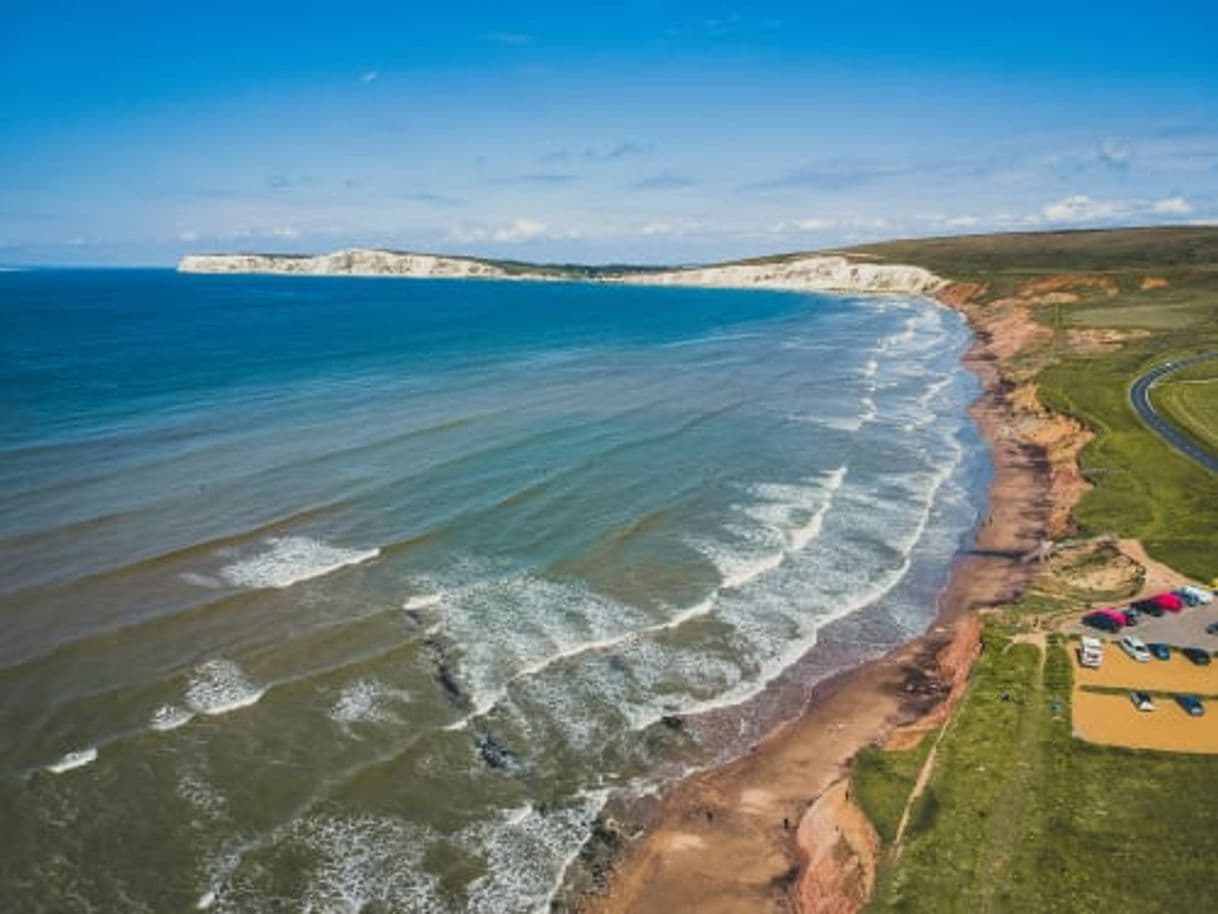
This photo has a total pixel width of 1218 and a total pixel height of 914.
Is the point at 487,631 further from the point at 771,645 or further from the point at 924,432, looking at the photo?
the point at 924,432

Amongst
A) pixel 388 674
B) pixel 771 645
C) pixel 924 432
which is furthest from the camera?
pixel 924 432

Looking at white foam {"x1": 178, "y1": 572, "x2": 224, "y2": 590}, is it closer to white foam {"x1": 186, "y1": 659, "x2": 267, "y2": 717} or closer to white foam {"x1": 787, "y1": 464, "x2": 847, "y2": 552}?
white foam {"x1": 186, "y1": 659, "x2": 267, "y2": 717}

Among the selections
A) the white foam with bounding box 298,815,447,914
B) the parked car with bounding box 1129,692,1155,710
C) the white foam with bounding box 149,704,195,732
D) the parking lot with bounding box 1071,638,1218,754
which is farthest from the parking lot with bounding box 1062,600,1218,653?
the white foam with bounding box 149,704,195,732

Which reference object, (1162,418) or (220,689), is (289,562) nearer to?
(220,689)

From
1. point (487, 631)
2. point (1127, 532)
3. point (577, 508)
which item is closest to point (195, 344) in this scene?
point (577, 508)

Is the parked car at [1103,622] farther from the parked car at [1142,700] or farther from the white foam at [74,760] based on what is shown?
the white foam at [74,760]

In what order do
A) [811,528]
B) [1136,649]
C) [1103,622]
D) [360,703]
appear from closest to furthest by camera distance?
[360,703] < [1136,649] < [1103,622] < [811,528]

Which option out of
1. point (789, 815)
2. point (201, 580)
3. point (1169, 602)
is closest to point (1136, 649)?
point (1169, 602)
